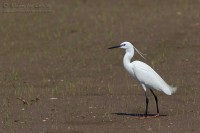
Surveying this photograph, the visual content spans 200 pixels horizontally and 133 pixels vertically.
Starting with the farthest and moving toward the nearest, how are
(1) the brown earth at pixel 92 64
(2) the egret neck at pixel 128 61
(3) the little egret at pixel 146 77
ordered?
(2) the egret neck at pixel 128 61, (3) the little egret at pixel 146 77, (1) the brown earth at pixel 92 64

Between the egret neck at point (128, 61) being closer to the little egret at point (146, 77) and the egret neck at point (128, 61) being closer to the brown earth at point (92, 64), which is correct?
the little egret at point (146, 77)

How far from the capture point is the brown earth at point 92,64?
483 inches

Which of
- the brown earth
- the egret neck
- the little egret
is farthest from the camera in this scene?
the egret neck

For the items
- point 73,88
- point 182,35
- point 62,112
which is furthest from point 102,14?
point 62,112

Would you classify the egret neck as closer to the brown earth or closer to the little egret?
the little egret

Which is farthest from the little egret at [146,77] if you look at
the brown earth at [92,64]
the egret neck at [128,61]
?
the brown earth at [92,64]

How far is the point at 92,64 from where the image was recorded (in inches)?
701

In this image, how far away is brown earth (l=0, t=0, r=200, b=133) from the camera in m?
12.3

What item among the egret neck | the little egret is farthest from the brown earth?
the egret neck

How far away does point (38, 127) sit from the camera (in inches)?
463

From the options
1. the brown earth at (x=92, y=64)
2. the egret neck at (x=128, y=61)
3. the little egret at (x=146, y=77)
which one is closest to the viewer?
the brown earth at (x=92, y=64)

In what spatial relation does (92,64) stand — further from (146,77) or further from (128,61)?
(146,77)

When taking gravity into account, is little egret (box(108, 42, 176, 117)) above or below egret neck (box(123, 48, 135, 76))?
below

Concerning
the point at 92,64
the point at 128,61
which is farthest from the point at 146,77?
the point at 92,64
